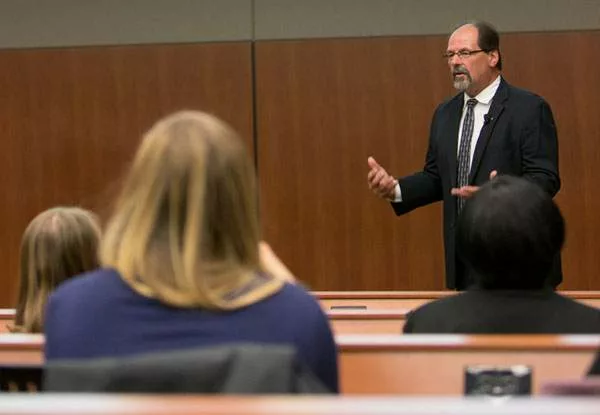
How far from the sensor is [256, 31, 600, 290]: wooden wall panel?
20.9 ft

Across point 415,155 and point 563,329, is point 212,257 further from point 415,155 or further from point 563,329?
point 415,155

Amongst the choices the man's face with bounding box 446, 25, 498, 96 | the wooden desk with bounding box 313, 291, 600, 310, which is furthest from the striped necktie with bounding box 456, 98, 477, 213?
the wooden desk with bounding box 313, 291, 600, 310

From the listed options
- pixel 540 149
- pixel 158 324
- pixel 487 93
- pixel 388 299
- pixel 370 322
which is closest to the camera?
pixel 158 324

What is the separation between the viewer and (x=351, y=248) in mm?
6535

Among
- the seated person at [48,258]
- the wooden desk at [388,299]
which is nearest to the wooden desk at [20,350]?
the seated person at [48,258]

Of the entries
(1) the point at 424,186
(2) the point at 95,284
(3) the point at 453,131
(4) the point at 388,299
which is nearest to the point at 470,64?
(3) the point at 453,131

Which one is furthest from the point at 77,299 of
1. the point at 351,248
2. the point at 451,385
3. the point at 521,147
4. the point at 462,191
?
the point at 351,248

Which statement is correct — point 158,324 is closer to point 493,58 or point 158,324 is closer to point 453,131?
point 453,131

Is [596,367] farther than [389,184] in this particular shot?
No

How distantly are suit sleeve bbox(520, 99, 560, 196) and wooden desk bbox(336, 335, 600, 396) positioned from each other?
2199mm

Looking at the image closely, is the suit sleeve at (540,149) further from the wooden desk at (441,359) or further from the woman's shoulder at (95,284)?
the woman's shoulder at (95,284)

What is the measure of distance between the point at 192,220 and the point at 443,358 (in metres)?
0.63

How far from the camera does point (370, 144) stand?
21.4 feet

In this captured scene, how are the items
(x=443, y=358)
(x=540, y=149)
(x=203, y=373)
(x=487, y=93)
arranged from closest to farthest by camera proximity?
(x=203, y=373)
(x=443, y=358)
(x=540, y=149)
(x=487, y=93)
